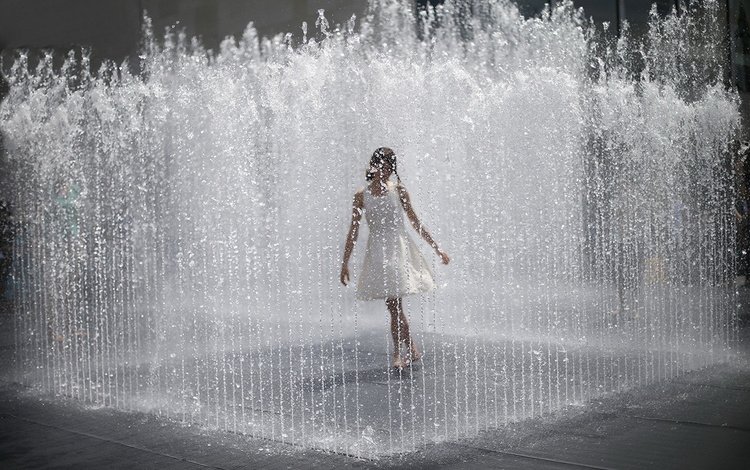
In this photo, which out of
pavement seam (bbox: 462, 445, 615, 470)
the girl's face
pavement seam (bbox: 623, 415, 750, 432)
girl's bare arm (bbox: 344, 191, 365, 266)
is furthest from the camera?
girl's bare arm (bbox: 344, 191, 365, 266)

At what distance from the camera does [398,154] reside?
9.26 m

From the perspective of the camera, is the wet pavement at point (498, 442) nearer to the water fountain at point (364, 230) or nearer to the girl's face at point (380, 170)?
the water fountain at point (364, 230)

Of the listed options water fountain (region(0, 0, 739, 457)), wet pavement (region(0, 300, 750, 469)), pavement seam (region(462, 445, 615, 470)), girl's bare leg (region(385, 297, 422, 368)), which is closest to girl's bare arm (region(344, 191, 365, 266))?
girl's bare leg (region(385, 297, 422, 368))

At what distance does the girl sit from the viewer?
5559mm

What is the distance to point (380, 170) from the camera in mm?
5586

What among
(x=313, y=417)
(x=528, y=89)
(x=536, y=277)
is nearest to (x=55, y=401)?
(x=313, y=417)

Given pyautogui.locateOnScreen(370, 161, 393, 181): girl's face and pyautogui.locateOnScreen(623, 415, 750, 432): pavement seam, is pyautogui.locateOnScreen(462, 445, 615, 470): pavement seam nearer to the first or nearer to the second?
pyautogui.locateOnScreen(623, 415, 750, 432): pavement seam

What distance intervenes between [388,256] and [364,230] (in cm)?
631

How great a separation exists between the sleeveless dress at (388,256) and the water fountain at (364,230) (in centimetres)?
58

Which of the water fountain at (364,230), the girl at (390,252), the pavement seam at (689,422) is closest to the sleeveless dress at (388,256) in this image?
the girl at (390,252)

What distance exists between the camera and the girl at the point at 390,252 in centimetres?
556

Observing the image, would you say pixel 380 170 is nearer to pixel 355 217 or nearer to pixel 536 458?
pixel 355 217

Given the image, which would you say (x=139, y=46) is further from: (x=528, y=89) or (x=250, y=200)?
(x=528, y=89)

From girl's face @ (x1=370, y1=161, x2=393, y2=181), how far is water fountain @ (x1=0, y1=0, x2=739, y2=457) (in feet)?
4.33
